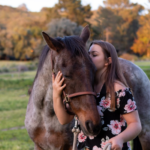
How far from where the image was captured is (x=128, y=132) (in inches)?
69.0

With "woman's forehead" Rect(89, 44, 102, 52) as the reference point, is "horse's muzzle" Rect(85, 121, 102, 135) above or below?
below

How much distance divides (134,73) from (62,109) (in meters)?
1.49

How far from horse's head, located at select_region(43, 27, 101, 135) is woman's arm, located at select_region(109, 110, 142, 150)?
0.55 ft

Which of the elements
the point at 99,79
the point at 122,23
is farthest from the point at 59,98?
the point at 122,23

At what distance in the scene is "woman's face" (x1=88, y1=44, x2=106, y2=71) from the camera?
78.9 inches

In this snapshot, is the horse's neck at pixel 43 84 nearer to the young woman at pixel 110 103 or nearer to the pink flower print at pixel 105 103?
the young woman at pixel 110 103

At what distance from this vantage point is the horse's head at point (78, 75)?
1.71 m

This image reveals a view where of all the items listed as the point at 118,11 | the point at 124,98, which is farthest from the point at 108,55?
the point at 118,11

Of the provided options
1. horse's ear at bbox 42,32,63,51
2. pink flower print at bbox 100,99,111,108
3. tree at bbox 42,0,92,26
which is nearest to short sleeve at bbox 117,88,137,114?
pink flower print at bbox 100,99,111,108

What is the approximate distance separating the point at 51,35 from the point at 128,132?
18.8m

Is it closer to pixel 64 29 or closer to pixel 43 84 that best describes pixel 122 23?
pixel 64 29

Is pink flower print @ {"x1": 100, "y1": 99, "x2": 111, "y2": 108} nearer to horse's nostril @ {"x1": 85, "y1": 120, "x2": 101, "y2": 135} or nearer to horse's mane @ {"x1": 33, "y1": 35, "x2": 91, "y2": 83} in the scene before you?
horse's nostril @ {"x1": 85, "y1": 120, "x2": 101, "y2": 135}

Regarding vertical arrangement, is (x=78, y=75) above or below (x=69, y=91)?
above

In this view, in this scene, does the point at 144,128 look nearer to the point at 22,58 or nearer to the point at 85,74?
the point at 85,74
